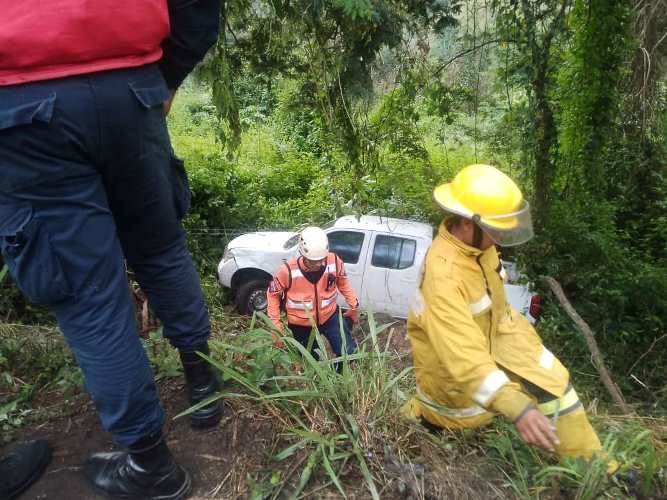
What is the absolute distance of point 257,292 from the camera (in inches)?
292

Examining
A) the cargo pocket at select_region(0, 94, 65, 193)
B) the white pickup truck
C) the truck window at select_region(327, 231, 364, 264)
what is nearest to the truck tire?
the white pickup truck

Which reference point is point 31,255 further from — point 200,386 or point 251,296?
point 251,296

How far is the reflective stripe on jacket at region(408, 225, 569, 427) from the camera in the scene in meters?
1.91

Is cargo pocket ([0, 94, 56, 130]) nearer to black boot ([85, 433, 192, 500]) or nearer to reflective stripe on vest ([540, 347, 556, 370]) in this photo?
black boot ([85, 433, 192, 500])

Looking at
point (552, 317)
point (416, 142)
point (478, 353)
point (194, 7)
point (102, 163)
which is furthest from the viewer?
point (552, 317)

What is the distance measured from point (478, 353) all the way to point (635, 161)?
270 inches

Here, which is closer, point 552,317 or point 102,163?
point 102,163

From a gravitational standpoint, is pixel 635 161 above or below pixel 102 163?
below

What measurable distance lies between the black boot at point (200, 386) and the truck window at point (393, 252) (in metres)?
5.08

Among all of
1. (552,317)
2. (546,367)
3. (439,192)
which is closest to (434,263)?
(439,192)

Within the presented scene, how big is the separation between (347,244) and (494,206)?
5.02m

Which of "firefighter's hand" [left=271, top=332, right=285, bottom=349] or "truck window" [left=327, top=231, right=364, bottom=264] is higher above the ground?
"firefighter's hand" [left=271, top=332, right=285, bottom=349]

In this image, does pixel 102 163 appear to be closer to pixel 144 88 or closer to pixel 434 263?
pixel 144 88

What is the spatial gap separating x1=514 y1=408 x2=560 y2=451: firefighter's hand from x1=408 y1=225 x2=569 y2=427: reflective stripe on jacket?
4 cm
